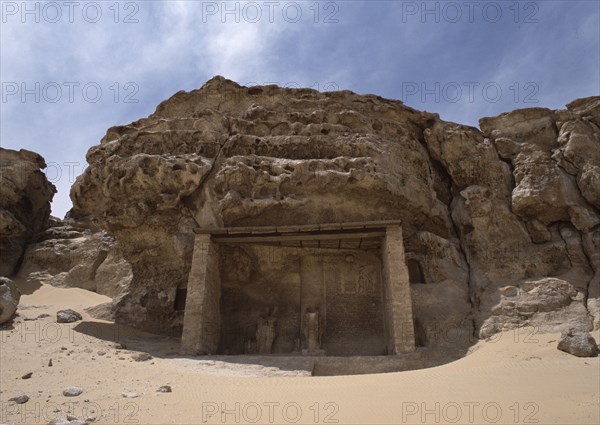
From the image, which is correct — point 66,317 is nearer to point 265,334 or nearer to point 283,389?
point 265,334

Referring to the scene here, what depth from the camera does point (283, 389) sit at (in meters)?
8.14

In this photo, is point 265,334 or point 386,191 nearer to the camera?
point 265,334

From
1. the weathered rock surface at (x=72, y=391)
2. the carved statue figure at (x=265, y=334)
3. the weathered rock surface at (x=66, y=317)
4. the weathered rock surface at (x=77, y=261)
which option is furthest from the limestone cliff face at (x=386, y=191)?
the weathered rock surface at (x=72, y=391)

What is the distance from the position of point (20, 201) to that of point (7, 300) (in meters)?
14.4

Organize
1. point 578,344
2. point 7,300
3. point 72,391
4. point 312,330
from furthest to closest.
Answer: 1. point 312,330
2. point 7,300
3. point 578,344
4. point 72,391

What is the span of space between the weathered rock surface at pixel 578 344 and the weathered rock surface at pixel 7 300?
15483 mm

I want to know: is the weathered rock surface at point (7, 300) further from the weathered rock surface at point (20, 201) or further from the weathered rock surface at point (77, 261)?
the weathered rock surface at point (20, 201)

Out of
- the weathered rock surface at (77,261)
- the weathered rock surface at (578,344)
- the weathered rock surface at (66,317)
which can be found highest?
the weathered rock surface at (77,261)

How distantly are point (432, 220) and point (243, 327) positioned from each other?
8.48m

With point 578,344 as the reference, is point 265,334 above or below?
above

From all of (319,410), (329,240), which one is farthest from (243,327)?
(319,410)

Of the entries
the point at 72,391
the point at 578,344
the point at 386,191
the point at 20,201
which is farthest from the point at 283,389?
the point at 20,201

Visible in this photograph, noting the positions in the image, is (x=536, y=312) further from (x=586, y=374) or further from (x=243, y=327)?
(x=243, y=327)

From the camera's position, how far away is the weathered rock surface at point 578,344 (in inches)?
406
